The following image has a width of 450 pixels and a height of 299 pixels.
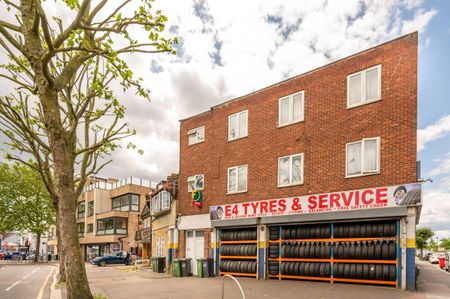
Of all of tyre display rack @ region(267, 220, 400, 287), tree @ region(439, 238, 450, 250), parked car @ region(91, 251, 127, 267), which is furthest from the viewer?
tree @ region(439, 238, 450, 250)

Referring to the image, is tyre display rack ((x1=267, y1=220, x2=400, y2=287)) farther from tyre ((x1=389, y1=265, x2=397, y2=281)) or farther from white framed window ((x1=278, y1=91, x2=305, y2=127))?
white framed window ((x1=278, y1=91, x2=305, y2=127))

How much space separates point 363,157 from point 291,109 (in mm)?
→ 4510

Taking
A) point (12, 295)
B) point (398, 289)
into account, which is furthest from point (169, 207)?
point (398, 289)

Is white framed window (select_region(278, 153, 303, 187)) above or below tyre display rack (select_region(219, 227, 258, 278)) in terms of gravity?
above

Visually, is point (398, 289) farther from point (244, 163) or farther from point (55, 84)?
point (55, 84)

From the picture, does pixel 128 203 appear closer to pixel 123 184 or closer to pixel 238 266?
pixel 123 184

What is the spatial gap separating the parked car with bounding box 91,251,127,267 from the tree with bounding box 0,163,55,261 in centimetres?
1513

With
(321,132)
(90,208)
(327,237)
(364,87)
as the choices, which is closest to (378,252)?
(327,237)

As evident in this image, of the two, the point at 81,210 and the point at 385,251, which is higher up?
the point at 385,251

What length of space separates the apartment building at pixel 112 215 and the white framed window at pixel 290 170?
34997mm

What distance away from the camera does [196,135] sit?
23.4m

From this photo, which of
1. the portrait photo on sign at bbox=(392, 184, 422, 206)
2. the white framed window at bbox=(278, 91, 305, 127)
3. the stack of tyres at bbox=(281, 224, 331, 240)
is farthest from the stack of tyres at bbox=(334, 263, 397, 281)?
the white framed window at bbox=(278, 91, 305, 127)

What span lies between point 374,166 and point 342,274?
4488 millimetres

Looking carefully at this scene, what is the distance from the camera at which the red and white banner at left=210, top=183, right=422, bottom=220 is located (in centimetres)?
1329
